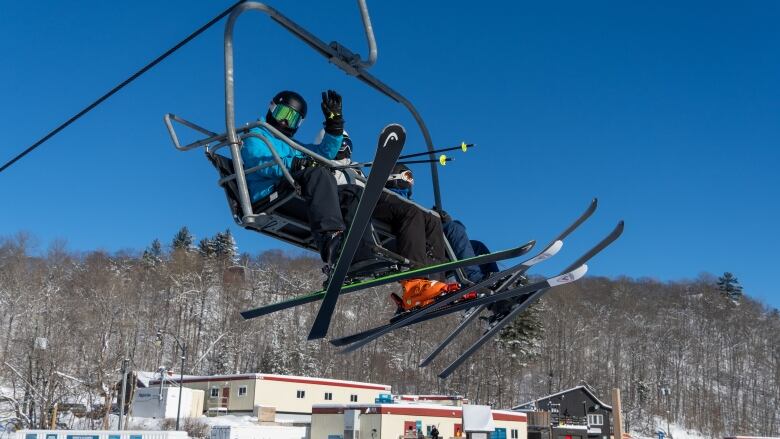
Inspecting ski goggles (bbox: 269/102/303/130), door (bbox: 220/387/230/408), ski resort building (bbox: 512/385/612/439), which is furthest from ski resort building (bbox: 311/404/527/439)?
ski goggles (bbox: 269/102/303/130)

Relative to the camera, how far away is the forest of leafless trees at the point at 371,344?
2084 inches

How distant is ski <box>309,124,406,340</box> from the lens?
4.35 metres

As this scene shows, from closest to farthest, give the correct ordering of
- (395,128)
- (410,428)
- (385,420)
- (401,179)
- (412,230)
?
(395,128), (412,230), (401,179), (385,420), (410,428)

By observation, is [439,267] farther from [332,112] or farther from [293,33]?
[293,33]

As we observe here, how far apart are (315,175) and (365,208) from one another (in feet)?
2.62

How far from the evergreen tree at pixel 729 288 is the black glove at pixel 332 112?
10318 cm

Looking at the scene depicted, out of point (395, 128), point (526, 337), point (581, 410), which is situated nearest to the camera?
point (395, 128)

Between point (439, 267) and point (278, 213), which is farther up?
point (278, 213)

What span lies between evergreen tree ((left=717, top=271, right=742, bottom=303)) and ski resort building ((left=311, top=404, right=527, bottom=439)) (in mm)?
75113

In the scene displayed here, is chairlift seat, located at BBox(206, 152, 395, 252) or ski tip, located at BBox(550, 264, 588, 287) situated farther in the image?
ski tip, located at BBox(550, 264, 588, 287)

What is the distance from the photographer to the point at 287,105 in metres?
5.82

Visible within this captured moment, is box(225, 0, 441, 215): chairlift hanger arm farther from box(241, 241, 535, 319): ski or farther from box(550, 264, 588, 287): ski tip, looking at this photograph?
box(550, 264, 588, 287): ski tip

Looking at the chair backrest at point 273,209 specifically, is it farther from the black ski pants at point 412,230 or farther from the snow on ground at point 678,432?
the snow on ground at point 678,432

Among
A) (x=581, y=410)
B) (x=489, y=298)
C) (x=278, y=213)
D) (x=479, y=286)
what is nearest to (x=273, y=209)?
(x=278, y=213)
